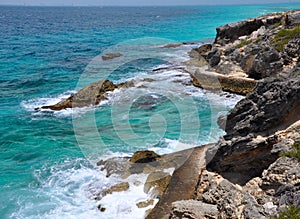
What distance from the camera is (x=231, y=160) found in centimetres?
1110

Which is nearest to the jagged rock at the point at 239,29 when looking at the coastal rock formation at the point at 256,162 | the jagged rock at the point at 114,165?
the coastal rock formation at the point at 256,162

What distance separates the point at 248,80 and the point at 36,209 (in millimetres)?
17881

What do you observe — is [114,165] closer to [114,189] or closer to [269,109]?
[114,189]

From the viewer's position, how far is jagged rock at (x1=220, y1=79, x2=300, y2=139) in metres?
10.3

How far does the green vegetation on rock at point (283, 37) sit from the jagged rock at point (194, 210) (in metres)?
18.5

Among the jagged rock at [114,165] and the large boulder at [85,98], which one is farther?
the large boulder at [85,98]

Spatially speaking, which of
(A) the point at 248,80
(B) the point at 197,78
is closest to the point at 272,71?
(A) the point at 248,80

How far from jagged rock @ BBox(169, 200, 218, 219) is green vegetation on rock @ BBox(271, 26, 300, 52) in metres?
18.5

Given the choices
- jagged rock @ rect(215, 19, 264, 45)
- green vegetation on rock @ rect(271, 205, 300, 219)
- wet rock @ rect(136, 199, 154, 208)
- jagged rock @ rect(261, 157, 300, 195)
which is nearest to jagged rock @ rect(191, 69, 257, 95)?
jagged rock @ rect(215, 19, 264, 45)

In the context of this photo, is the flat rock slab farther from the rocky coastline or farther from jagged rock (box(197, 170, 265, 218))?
jagged rock (box(197, 170, 265, 218))

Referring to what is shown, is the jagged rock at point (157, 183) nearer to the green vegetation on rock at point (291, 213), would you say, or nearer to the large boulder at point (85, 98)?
the green vegetation on rock at point (291, 213)

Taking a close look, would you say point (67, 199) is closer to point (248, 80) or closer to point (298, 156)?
point (298, 156)

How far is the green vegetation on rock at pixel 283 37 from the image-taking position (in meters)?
23.8

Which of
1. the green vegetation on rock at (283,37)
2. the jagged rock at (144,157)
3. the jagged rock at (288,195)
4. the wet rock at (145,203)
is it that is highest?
the green vegetation on rock at (283,37)
